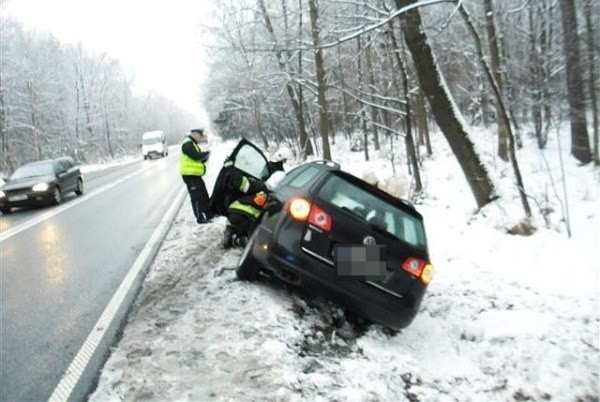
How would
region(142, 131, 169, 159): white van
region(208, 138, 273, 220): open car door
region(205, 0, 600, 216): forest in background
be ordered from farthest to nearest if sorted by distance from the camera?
region(142, 131, 169, 159): white van
region(205, 0, 600, 216): forest in background
region(208, 138, 273, 220): open car door

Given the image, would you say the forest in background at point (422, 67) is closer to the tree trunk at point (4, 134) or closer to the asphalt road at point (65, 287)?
the asphalt road at point (65, 287)

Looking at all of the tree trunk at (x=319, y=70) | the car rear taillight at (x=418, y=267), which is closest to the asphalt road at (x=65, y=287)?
the car rear taillight at (x=418, y=267)

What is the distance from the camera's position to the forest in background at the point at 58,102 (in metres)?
39.8

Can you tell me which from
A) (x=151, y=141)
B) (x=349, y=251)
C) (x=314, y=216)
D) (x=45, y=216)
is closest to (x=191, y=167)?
(x=314, y=216)

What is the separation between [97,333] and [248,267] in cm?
162

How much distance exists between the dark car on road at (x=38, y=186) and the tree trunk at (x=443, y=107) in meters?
11.5

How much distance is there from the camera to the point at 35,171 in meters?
15.7

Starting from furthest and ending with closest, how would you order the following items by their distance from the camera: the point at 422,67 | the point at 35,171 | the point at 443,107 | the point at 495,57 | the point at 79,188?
the point at 79,188 < the point at 495,57 < the point at 35,171 < the point at 443,107 < the point at 422,67

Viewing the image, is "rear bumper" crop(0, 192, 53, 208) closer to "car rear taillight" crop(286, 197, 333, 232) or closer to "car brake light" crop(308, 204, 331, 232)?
"car rear taillight" crop(286, 197, 333, 232)

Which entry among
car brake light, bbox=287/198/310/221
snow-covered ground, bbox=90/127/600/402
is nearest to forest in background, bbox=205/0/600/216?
snow-covered ground, bbox=90/127/600/402

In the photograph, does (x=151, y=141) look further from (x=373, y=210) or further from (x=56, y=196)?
(x=373, y=210)

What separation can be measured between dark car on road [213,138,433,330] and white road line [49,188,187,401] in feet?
5.67

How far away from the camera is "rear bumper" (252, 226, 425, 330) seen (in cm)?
442

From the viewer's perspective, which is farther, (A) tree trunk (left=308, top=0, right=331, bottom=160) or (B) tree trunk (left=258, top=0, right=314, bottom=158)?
(B) tree trunk (left=258, top=0, right=314, bottom=158)
